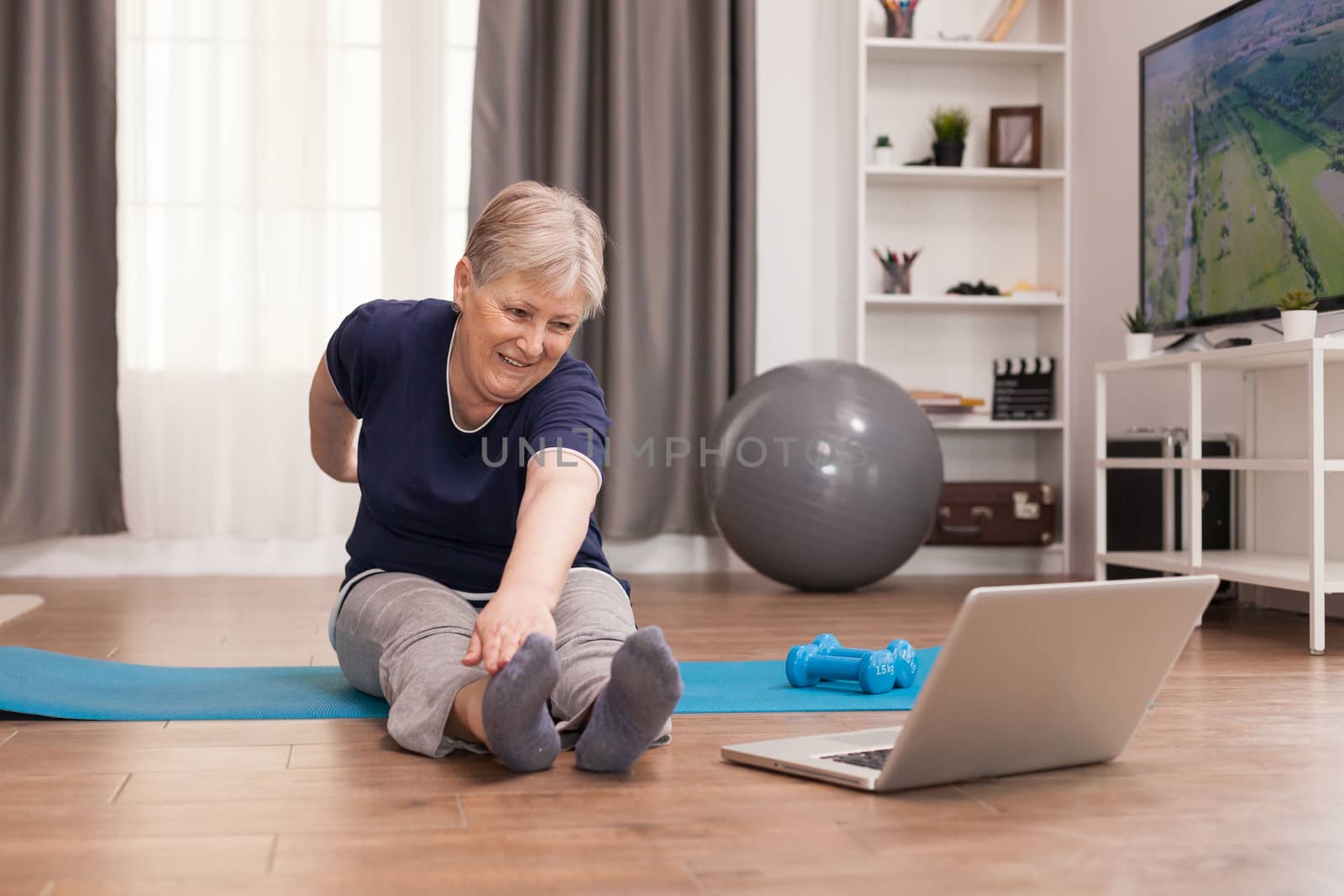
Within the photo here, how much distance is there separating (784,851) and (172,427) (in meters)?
3.44

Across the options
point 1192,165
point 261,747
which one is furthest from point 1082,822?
point 1192,165

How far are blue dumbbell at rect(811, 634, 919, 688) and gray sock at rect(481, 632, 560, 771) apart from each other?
0.72 meters

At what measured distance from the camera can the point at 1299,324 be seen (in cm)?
275

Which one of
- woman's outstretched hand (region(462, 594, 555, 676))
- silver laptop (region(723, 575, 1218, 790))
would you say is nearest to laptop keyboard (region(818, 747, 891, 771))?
silver laptop (region(723, 575, 1218, 790))

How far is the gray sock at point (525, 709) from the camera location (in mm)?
1258

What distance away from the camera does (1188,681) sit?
2113 mm

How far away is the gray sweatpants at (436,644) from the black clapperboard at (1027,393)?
2.81m

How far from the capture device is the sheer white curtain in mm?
4125

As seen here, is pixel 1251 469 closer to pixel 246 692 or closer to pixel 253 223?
pixel 246 692

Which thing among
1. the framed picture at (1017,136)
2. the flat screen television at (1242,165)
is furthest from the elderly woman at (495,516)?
the framed picture at (1017,136)

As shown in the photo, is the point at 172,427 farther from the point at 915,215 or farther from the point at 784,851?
the point at 784,851

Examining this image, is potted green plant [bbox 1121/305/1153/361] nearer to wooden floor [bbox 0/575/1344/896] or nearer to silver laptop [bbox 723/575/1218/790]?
wooden floor [bbox 0/575/1344/896]

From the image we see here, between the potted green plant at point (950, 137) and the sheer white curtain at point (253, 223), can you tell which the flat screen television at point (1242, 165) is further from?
the sheer white curtain at point (253, 223)

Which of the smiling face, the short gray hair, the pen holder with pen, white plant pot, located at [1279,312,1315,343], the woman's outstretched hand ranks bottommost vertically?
the woman's outstretched hand
